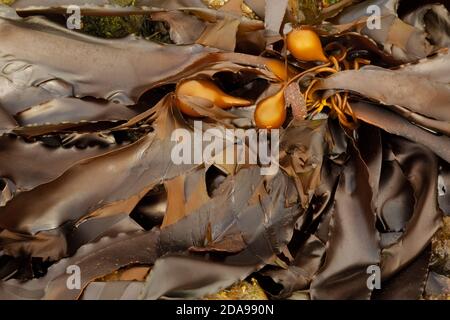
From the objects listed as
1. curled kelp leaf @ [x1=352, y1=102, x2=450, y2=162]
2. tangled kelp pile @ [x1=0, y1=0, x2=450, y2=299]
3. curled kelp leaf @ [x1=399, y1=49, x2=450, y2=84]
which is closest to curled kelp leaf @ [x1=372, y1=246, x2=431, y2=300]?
tangled kelp pile @ [x1=0, y1=0, x2=450, y2=299]

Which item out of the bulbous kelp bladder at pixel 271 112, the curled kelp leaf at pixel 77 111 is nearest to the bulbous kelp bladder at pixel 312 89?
the bulbous kelp bladder at pixel 271 112

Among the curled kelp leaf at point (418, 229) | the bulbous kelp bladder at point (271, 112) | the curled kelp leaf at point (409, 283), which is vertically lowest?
the curled kelp leaf at point (409, 283)

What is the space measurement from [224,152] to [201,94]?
0.11 m

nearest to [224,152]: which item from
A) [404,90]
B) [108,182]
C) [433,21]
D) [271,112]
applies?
[271,112]

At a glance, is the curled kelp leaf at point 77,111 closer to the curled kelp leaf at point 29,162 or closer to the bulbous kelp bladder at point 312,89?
the curled kelp leaf at point 29,162

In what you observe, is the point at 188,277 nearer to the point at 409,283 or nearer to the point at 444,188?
the point at 409,283

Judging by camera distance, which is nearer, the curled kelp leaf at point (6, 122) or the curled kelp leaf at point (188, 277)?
the curled kelp leaf at point (188, 277)

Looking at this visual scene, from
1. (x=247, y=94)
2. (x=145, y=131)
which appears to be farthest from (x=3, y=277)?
(x=247, y=94)

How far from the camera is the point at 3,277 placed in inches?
48.2

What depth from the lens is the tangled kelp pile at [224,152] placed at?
116 centimetres

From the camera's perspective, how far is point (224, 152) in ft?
3.95

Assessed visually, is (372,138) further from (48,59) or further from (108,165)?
(48,59)

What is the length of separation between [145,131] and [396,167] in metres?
0.47

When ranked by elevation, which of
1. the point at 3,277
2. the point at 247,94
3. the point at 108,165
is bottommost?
the point at 3,277
